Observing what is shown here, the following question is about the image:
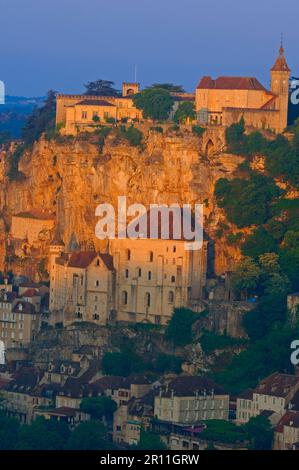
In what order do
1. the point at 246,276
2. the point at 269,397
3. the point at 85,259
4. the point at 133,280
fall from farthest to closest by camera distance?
the point at 85,259 → the point at 133,280 → the point at 246,276 → the point at 269,397

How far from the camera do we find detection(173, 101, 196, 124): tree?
345 ft

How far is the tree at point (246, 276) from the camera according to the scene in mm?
97125

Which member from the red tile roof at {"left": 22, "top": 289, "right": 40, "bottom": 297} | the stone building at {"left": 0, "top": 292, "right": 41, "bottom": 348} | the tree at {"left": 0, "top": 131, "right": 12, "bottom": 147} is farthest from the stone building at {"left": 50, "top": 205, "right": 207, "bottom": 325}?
the tree at {"left": 0, "top": 131, "right": 12, "bottom": 147}

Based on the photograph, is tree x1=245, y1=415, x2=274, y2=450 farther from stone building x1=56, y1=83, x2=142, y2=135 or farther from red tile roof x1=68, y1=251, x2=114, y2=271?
stone building x1=56, y1=83, x2=142, y2=135

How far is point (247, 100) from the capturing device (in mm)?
104625

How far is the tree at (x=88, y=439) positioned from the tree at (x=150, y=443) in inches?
44.5

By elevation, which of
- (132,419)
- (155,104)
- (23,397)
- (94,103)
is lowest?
(132,419)

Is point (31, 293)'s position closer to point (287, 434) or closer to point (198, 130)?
point (198, 130)

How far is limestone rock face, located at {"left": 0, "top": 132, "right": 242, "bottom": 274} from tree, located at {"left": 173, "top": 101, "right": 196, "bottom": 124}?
5.93 feet

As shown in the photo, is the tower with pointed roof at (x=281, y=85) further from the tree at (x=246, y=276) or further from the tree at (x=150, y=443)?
the tree at (x=150, y=443)

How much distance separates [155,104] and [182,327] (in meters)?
13.7

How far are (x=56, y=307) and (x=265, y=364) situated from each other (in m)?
11.4

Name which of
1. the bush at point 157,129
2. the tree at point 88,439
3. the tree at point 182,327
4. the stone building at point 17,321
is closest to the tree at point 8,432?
the tree at point 88,439

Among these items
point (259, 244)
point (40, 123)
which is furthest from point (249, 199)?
point (40, 123)
